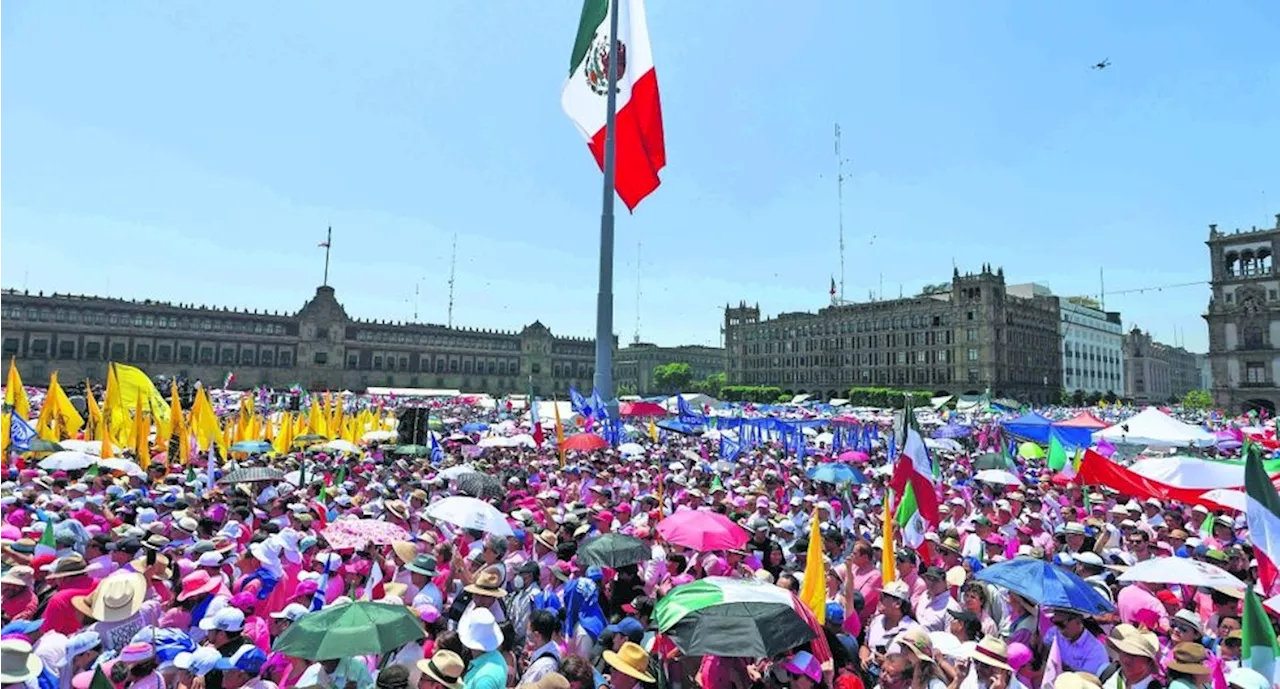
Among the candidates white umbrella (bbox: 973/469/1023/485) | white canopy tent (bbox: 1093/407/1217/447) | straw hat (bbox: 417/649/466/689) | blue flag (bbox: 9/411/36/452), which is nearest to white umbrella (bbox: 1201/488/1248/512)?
white umbrella (bbox: 973/469/1023/485)

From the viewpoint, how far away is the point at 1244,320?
208ft

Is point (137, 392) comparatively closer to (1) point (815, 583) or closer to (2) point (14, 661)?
(2) point (14, 661)

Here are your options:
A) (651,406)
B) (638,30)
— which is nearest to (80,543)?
(638,30)

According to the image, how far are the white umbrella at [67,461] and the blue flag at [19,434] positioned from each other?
214 centimetres

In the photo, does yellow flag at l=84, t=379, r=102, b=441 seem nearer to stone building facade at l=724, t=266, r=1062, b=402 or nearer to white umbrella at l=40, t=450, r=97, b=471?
white umbrella at l=40, t=450, r=97, b=471

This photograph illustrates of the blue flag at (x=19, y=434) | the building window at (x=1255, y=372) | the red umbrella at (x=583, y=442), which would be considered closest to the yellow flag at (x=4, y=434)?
the blue flag at (x=19, y=434)

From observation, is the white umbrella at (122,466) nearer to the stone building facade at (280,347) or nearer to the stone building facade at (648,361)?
the stone building facade at (280,347)

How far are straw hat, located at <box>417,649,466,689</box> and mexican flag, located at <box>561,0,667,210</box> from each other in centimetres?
1516

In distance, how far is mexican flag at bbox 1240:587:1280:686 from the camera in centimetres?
450

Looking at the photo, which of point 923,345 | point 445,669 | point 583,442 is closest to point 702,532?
point 445,669

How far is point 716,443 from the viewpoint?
23219 mm

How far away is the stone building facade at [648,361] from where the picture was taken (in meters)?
137

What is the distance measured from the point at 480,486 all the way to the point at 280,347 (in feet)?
290

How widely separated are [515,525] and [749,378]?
3997 inches
